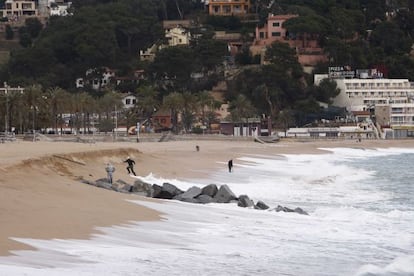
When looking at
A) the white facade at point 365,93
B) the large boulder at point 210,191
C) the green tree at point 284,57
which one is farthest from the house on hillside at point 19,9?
the large boulder at point 210,191

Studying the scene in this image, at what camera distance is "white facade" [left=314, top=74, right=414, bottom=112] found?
97.6m

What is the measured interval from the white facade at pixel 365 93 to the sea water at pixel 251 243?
6768cm

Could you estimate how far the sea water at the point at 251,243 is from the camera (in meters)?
15.1

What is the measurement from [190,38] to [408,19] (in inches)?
993

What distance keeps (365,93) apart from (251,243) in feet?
268

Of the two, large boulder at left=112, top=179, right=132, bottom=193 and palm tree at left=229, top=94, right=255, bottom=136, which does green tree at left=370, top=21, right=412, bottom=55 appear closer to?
palm tree at left=229, top=94, right=255, bottom=136

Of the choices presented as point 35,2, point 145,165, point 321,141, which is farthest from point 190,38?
point 145,165

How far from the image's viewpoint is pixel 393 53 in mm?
108500

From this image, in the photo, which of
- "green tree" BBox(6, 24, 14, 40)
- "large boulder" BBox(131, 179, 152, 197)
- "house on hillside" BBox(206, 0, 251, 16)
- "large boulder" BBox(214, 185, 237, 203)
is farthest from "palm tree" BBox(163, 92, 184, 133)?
"large boulder" BBox(214, 185, 237, 203)

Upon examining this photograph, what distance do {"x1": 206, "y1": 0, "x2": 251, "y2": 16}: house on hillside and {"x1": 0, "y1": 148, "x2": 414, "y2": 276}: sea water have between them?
9273cm

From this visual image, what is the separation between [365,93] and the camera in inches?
3868

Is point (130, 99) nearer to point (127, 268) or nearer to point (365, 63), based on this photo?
point (365, 63)

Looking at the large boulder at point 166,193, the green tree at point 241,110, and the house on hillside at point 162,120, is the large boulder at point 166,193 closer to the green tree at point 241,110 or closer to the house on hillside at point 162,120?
the green tree at point 241,110

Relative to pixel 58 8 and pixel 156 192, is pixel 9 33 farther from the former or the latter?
pixel 156 192
